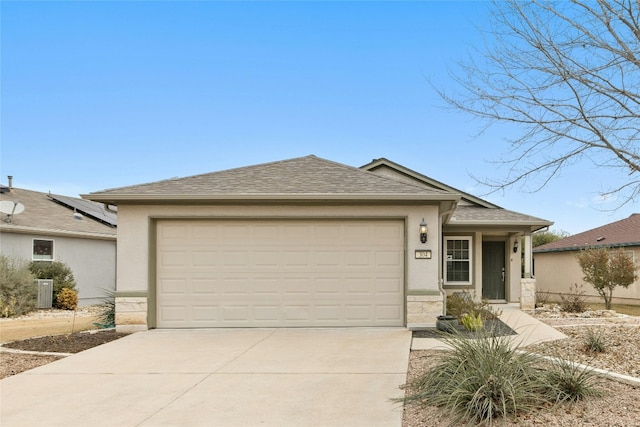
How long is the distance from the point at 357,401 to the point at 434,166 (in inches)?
567

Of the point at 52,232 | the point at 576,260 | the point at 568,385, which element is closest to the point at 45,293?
the point at 52,232

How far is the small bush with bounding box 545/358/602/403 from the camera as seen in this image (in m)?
5.20

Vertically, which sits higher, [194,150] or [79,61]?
[79,61]

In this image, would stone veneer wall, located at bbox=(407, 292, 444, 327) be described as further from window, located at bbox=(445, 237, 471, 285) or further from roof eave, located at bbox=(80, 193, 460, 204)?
window, located at bbox=(445, 237, 471, 285)

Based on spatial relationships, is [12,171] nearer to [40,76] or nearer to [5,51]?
[40,76]

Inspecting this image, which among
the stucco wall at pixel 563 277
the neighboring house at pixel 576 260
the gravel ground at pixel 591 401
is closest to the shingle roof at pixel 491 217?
the neighboring house at pixel 576 260

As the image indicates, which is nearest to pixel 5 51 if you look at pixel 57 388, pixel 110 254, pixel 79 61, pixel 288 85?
pixel 79 61

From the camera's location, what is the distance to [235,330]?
35.6ft

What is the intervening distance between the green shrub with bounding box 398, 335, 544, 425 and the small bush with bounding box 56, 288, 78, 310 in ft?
50.0

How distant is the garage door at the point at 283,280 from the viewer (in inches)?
436

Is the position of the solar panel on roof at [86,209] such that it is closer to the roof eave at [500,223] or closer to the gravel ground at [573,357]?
the gravel ground at [573,357]

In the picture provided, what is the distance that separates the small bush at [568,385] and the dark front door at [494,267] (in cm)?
1253

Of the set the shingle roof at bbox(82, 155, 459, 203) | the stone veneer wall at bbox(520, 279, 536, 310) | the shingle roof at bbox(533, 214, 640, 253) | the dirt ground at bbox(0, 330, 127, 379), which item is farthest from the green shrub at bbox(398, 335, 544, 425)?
the shingle roof at bbox(533, 214, 640, 253)

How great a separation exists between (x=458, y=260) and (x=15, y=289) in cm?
1386
